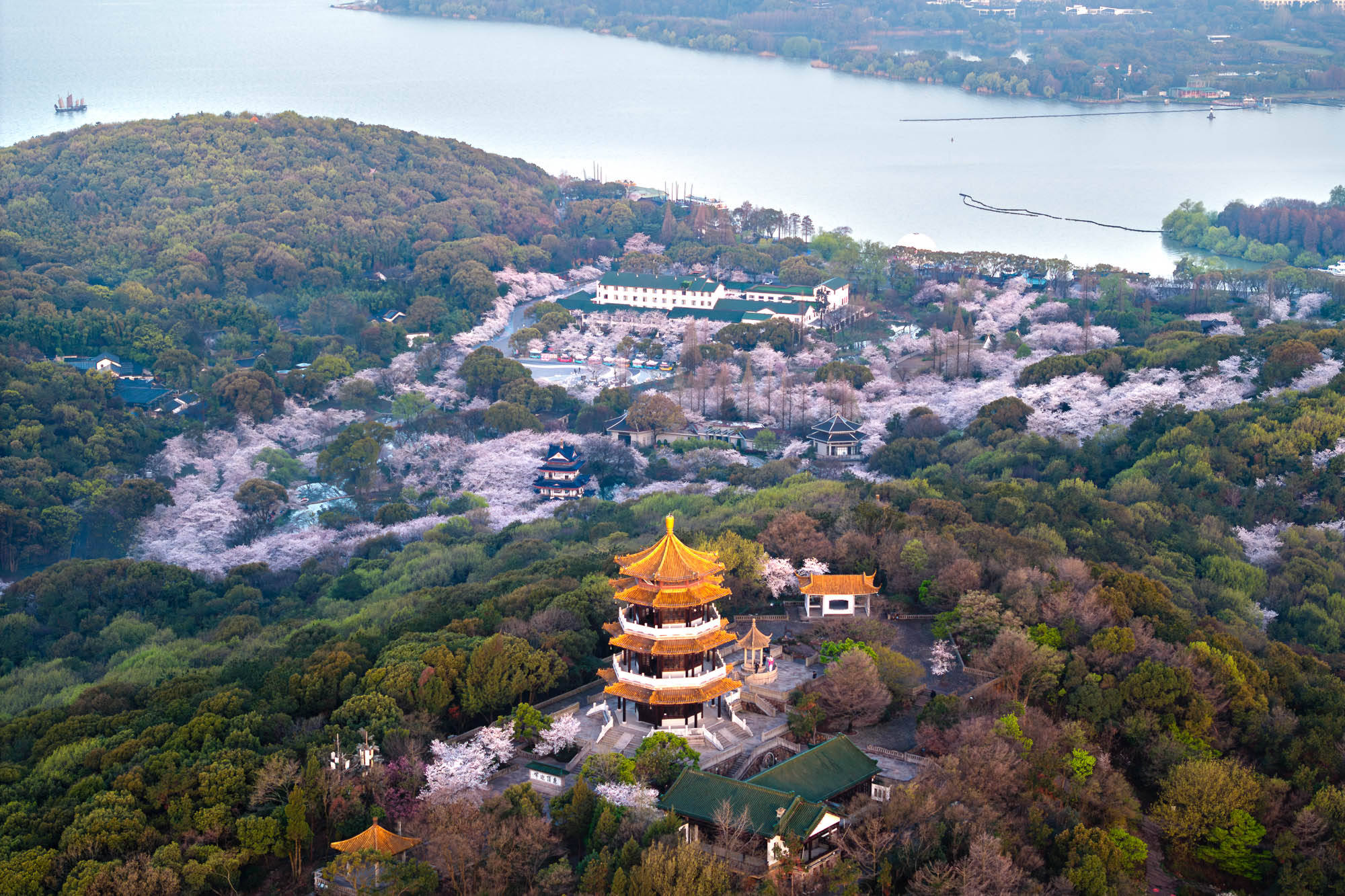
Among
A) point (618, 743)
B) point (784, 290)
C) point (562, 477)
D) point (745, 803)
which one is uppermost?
point (745, 803)

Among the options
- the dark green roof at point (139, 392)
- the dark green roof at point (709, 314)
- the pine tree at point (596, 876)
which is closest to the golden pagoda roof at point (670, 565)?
the pine tree at point (596, 876)

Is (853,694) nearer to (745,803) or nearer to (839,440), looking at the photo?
(745,803)

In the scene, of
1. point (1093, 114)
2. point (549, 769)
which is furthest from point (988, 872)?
point (1093, 114)

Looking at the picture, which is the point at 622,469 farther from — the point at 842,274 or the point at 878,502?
the point at 842,274

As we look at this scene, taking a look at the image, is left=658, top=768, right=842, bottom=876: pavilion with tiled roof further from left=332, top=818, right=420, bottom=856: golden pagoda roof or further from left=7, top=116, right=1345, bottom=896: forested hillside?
left=332, top=818, right=420, bottom=856: golden pagoda roof

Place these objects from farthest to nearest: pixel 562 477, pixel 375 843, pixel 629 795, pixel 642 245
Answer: pixel 642 245 → pixel 562 477 → pixel 629 795 → pixel 375 843

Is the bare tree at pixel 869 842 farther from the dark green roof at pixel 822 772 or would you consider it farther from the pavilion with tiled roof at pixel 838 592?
the pavilion with tiled roof at pixel 838 592

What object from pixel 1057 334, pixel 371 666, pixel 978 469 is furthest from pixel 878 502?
pixel 1057 334
